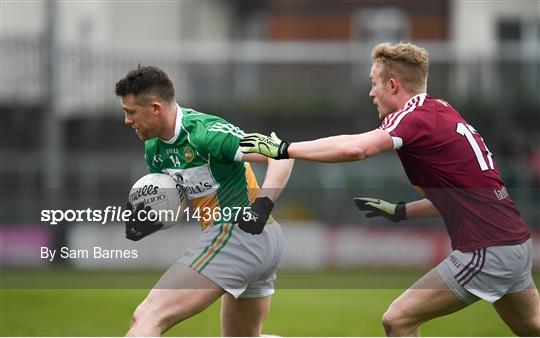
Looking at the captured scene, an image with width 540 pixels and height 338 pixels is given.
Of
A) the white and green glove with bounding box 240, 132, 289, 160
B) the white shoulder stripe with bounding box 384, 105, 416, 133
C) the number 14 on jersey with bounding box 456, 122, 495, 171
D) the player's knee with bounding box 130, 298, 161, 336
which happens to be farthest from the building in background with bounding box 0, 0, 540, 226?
the player's knee with bounding box 130, 298, 161, 336

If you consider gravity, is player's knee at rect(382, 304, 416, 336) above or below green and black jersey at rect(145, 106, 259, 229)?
below

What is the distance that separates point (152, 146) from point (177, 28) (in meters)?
27.5

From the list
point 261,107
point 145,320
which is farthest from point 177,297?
point 261,107

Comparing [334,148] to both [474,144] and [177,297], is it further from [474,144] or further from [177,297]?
[177,297]

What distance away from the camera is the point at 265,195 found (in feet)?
23.5

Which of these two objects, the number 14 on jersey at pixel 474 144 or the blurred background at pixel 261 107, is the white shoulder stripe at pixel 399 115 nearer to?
the number 14 on jersey at pixel 474 144

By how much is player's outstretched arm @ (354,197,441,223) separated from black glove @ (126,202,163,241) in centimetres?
136

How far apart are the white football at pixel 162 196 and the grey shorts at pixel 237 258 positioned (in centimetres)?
26

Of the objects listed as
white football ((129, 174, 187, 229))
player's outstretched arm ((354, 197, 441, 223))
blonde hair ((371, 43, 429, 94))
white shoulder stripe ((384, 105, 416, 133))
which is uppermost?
blonde hair ((371, 43, 429, 94))

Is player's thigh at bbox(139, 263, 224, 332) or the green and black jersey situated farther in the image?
the green and black jersey

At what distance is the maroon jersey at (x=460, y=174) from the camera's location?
6.96m

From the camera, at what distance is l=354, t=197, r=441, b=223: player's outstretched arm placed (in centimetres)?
755

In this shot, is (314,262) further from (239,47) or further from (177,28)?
(177,28)

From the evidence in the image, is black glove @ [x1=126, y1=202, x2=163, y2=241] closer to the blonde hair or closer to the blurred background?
the blonde hair
